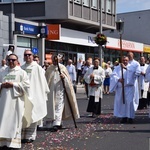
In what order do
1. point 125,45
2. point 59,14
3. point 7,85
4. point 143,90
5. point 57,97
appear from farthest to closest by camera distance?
point 125,45 < point 59,14 < point 143,90 < point 57,97 < point 7,85

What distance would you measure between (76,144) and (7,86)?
187 cm

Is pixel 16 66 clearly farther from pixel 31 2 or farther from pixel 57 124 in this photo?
pixel 31 2

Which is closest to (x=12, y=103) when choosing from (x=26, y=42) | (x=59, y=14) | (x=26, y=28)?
(x=26, y=28)

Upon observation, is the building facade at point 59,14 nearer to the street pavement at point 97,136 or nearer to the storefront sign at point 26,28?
the storefront sign at point 26,28

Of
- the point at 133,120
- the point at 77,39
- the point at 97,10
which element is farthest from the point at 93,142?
the point at 97,10

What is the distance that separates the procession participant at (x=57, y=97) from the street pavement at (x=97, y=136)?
0.36 m

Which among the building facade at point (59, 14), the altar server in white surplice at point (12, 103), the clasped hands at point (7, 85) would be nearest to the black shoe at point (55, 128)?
the altar server in white surplice at point (12, 103)

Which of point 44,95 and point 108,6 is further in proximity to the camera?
point 108,6

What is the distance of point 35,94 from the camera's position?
29.7 feet

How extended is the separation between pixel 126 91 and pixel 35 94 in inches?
138

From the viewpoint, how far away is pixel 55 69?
1051 cm

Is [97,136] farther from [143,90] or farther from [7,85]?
[143,90]

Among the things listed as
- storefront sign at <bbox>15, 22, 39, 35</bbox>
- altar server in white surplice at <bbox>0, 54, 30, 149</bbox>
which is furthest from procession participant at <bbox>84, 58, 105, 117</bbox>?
storefront sign at <bbox>15, 22, 39, 35</bbox>

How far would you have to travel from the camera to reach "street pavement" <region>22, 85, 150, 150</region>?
817cm
